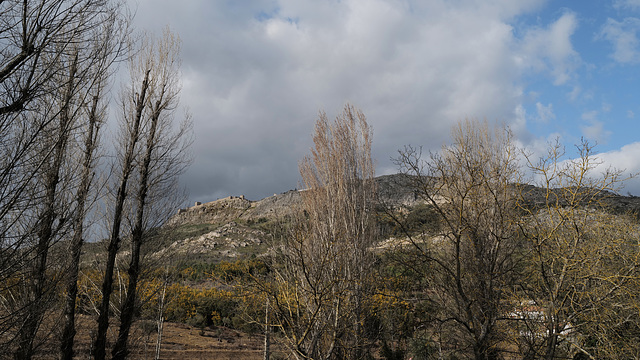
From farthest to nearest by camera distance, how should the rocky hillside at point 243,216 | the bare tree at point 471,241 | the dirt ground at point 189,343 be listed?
1. the dirt ground at point 189,343
2. the rocky hillside at point 243,216
3. the bare tree at point 471,241

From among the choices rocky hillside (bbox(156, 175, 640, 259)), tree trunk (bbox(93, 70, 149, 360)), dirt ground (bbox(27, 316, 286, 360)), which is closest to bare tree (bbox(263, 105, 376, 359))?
rocky hillside (bbox(156, 175, 640, 259))

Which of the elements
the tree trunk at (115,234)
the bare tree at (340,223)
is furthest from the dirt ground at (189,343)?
the bare tree at (340,223)

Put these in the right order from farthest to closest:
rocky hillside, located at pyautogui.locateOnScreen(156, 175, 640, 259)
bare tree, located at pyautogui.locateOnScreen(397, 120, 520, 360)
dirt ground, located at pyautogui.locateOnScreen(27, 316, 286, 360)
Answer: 1. dirt ground, located at pyautogui.locateOnScreen(27, 316, 286, 360)
2. rocky hillside, located at pyautogui.locateOnScreen(156, 175, 640, 259)
3. bare tree, located at pyautogui.locateOnScreen(397, 120, 520, 360)

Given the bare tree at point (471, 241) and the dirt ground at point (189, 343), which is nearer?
the bare tree at point (471, 241)

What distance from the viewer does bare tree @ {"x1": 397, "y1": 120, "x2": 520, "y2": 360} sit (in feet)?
18.5

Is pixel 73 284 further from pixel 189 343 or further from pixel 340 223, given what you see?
pixel 189 343

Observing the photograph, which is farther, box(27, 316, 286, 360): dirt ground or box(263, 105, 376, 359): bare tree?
box(27, 316, 286, 360): dirt ground

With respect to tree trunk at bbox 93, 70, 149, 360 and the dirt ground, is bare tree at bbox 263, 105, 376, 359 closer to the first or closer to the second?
tree trunk at bbox 93, 70, 149, 360

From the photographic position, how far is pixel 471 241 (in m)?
6.71

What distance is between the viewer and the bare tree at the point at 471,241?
563 cm

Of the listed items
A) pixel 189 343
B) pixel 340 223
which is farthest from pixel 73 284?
pixel 189 343

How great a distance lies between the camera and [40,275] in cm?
495

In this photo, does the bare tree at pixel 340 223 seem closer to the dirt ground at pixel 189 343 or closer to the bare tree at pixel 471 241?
the bare tree at pixel 471 241

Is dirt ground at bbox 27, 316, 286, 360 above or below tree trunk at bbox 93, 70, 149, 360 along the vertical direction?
below
